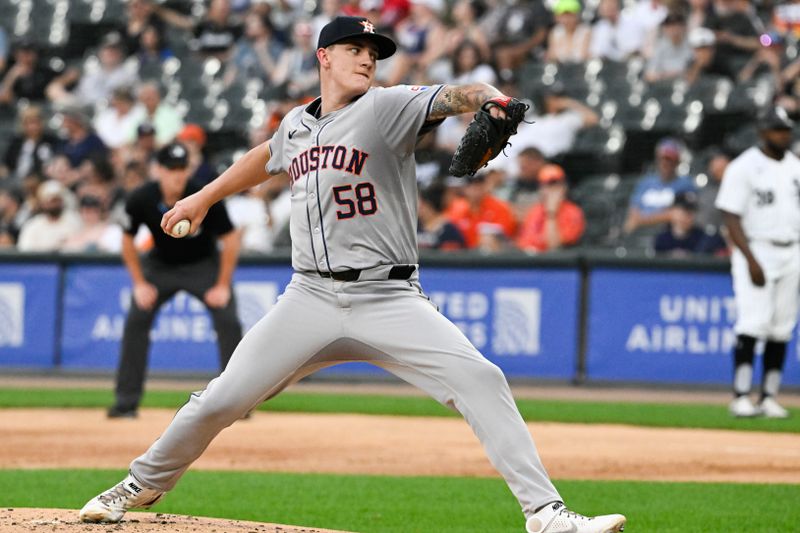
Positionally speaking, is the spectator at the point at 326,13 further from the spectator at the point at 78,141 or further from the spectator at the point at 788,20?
the spectator at the point at 788,20

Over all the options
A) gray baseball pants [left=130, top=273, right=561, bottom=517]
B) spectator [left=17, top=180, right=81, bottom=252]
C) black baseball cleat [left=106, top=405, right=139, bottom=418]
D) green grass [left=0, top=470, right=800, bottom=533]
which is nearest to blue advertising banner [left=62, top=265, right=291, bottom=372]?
spectator [left=17, top=180, right=81, bottom=252]

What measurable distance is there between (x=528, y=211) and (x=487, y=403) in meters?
10.4

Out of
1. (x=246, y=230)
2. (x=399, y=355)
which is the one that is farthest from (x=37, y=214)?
(x=399, y=355)

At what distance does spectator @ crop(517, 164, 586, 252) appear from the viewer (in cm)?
1478

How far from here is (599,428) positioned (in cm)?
1123

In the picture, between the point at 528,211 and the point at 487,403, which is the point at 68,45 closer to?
the point at 528,211

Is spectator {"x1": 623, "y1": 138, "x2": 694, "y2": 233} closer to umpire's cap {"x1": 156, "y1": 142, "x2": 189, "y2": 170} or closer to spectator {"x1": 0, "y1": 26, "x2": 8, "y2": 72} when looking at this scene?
umpire's cap {"x1": 156, "y1": 142, "x2": 189, "y2": 170}

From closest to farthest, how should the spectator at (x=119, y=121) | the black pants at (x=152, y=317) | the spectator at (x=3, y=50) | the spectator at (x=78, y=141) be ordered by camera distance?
1. the black pants at (x=152, y=317)
2. the spectator at (x=78, y=141)
3. the spectator at (x=119, y=121)
4. the spectator at (x=3, y=50)

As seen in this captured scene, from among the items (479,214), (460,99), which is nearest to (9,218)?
(479,214)

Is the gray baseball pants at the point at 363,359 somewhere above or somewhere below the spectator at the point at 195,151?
below

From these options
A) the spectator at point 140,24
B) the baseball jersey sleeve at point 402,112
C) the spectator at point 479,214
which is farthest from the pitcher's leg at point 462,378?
the spectator at point 140,24

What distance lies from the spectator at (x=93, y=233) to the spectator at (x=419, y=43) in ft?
13.2

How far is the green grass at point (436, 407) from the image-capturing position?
37.5 ft

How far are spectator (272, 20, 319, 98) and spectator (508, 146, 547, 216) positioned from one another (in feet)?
12.7
